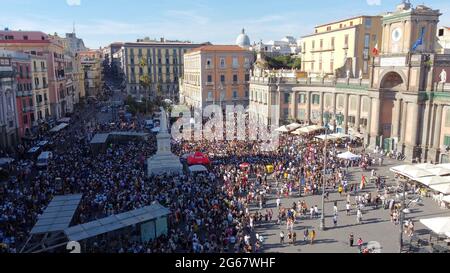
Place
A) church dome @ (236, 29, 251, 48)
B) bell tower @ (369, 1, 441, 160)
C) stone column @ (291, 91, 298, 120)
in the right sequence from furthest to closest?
church dome @ (236, 29, 251, 48), stone column @ (291, 91, 298, 120), bell tower @ (369, 1, 441, 160)

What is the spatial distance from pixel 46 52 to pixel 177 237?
5689 centimetres

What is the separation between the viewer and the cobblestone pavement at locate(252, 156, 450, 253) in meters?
20.3

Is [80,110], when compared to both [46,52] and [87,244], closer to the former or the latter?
[46,52]

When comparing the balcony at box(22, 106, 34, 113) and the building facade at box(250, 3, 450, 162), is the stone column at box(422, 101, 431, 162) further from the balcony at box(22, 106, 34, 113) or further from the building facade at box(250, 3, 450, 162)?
the balcony at box(22, 106, 34, 113)

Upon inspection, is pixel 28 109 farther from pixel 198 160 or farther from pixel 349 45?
pixel 349 45

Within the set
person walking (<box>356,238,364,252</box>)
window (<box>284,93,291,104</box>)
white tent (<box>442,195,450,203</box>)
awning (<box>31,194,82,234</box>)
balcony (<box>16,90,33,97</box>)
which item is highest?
balcony (<box>16,90,33,97</box>)

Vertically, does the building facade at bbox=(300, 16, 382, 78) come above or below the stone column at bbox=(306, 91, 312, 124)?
above

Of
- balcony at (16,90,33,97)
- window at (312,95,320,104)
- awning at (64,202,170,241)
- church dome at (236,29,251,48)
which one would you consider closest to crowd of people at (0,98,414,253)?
awning at (64,202,170,241)

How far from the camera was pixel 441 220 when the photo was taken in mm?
19375

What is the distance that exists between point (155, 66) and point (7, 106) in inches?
2598

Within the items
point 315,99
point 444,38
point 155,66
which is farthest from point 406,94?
point 155,66

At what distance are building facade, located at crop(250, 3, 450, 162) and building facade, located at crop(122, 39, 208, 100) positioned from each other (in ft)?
215

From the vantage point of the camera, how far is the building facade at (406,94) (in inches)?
1494

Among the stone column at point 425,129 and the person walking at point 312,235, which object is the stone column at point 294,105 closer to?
the stone column at point 425,129
